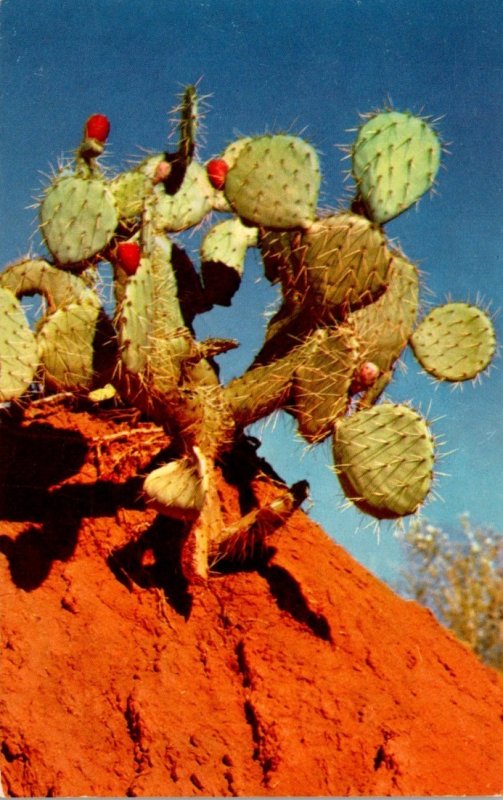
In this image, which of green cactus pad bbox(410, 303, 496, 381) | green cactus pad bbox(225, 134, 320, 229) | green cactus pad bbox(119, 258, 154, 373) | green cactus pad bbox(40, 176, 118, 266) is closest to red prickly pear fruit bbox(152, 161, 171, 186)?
green cactus pad bbox(40, 176, 118, 266)

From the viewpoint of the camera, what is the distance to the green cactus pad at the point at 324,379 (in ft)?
10.0

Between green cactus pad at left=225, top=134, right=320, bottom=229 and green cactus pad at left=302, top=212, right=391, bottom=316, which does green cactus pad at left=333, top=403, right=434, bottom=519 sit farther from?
green cactus pad at left=225, top=134, right=320, bottom=229

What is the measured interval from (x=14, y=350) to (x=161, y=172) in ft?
3.37

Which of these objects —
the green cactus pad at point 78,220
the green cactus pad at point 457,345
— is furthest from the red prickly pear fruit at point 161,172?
the green cactus pad at point 457,345

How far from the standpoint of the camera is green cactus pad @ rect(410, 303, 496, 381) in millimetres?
3910

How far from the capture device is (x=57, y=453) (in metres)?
3.54

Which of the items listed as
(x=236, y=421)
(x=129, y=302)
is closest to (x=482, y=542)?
(x=236, y=421)

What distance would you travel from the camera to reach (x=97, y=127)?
3.28m

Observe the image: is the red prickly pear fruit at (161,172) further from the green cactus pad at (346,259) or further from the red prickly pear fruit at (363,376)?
the red prickly pear fruit at (363,376)

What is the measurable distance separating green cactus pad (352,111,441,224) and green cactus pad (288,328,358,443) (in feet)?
1.42

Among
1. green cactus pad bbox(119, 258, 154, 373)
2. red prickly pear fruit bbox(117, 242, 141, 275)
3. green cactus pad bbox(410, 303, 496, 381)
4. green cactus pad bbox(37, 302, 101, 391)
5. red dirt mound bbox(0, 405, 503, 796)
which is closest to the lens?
red dirt mound bbox(0, 405, 503, 796)

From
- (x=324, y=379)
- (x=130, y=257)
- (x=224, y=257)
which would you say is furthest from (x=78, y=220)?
(x=324, y=379)

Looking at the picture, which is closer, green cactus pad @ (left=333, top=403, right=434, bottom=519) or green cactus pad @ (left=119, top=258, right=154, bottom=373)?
green cactus pad @ (left=119, top=258, right=154, bottom=373)

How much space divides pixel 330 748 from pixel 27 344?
1613 millimetres
